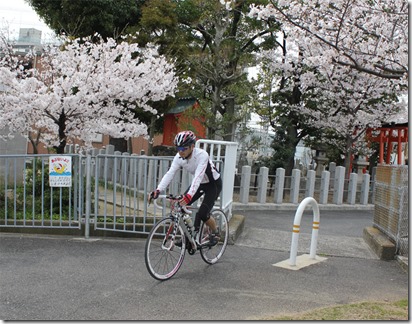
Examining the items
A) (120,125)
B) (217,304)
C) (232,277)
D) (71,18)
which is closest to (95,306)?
(217,304)

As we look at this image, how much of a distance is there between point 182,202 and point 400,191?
414 centimetres

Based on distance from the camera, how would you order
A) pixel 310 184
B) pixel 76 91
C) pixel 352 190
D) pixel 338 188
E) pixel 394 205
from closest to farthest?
pixel 394 205, pixel 76 91, pixel 310 184, pixel 338 188, pixel 352 190

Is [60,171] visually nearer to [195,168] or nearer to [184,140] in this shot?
[195,168]

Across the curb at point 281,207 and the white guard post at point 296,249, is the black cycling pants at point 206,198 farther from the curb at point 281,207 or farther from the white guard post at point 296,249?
the curb at point 281,207

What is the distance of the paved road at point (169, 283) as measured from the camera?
4641mm

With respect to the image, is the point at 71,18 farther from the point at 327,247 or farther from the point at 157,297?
the point at 157,297

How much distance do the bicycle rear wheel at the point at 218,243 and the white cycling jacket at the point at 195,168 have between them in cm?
80

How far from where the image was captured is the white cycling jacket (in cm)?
573

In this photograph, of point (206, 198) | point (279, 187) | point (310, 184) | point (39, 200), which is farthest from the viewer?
point (310, 184)

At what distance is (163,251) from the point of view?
5.61 m

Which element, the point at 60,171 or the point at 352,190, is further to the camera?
the point at 352,190

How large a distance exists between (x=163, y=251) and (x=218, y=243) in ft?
5.06

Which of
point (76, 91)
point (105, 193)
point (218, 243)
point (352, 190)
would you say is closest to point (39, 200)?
point (105, 193)

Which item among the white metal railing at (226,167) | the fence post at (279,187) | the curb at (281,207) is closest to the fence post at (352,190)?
the curb at (281,207)
